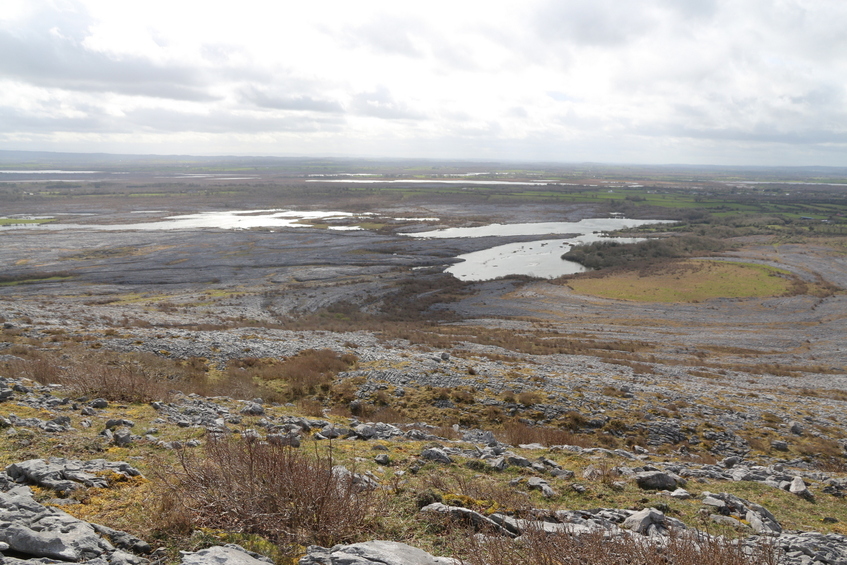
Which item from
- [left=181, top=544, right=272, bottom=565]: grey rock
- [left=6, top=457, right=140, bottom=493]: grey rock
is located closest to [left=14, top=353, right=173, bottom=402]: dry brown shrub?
[left=6, top=457, right=140, bottom=493]: grey rock

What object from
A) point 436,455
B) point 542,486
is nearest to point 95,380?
point 436,455

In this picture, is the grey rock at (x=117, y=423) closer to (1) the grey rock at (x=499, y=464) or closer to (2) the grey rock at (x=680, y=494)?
(1) the grey rock at (x=499, y=464)

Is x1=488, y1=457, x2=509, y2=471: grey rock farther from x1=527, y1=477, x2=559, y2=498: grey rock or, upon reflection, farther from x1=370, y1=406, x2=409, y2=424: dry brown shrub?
x1=370, y1=406, x2=409, y2=424: dry brown shrub

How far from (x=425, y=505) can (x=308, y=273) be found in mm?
53002

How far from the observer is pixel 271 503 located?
5.41 meters

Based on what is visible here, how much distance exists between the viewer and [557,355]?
87.7ft

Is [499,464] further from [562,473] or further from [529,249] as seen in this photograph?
[529,249]

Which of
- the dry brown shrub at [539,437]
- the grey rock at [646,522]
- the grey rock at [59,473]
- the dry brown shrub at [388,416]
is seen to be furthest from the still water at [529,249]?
the grey rock at [59,473]

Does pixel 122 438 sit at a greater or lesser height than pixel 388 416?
greater

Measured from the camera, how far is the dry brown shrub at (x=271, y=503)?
5.17 metres

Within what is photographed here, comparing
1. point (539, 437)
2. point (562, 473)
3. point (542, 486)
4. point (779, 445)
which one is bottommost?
point (779, 445)

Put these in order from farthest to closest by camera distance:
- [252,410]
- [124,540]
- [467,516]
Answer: [252,410] < [467,516] < [124,540]

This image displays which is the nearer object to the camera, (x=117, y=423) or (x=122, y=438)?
(x=122, y=438)

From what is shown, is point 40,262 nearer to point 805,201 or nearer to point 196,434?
point 196,434
